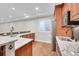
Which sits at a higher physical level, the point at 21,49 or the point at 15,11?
the point at 15,11

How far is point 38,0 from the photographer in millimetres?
1405

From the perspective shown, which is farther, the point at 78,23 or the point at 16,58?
the point at 78,23

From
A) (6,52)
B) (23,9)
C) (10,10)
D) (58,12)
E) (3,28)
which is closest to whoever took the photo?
(6,52)

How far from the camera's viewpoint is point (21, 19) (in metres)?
1.77

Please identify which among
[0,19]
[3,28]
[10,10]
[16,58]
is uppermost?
[10,10]

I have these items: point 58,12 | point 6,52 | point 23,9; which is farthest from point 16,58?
A: point 58,12

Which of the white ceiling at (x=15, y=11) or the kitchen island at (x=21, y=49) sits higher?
the white ceiling at (x=15, y=11)

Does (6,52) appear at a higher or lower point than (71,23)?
lower

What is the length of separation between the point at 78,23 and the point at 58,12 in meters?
2.02

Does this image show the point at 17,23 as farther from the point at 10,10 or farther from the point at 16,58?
the point at 16,58

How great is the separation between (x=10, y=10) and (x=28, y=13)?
31 centimetres

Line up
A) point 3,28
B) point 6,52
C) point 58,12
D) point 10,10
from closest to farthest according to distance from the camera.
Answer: point 6,52
point 3,28
point 10,10
point 58,12

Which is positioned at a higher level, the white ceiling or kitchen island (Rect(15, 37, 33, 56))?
the white ceiling

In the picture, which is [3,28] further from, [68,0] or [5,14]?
[68,0]
